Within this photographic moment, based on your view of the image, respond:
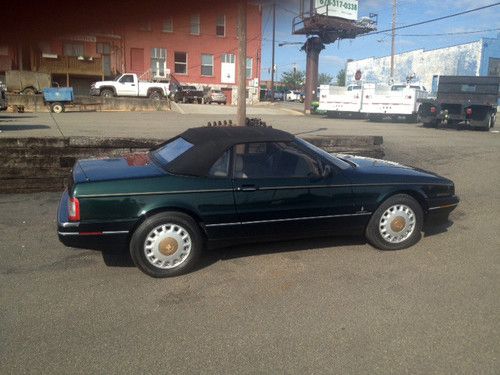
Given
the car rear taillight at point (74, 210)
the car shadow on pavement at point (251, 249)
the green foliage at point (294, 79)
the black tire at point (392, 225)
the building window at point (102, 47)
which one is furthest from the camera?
the green foliage at point (294, 79)

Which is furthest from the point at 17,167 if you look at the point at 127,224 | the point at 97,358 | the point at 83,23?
the point at 83,23

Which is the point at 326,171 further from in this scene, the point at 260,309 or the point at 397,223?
the point at 260,309

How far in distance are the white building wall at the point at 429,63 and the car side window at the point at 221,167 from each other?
1301 inches

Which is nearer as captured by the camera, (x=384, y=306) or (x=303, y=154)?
(x=384, y=306)

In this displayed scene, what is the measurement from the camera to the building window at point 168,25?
134cm

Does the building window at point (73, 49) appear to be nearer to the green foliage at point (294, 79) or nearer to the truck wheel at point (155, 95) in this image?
the truck wheel at point (155, 95)

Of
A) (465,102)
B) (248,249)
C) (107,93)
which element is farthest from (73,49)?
(107,93)

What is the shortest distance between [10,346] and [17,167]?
4622mm

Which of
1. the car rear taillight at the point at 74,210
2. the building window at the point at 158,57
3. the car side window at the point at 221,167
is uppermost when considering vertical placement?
the building window at the point at 158,57

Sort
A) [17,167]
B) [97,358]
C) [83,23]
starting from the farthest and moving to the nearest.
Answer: [17,167], [97,358], [83,23]

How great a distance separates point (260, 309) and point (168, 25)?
2.74 metres

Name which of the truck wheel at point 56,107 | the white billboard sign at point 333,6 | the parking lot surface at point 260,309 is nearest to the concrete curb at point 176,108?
the truck wheel at point 56,107

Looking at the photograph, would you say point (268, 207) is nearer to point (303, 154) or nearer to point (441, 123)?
point (303, 154)

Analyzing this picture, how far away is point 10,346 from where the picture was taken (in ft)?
9.94
